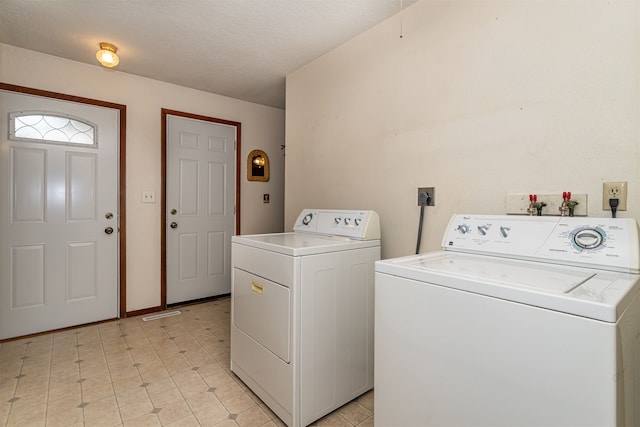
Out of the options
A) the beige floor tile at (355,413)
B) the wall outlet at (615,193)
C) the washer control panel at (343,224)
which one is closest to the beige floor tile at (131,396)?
the beige floor tile at (355,413)

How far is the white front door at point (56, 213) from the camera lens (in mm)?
2570

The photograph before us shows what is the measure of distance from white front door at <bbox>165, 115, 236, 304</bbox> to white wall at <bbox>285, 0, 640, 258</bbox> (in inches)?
61.0

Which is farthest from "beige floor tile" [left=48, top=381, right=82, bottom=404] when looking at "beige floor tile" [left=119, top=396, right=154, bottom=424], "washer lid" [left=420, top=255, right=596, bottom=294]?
"washer lid" [left=420, top=255, right=596, bottom=294]

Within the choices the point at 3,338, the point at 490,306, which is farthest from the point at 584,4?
the point at 3,338

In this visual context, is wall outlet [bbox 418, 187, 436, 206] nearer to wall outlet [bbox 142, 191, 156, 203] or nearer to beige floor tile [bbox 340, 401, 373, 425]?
beige floor tile [bbox 340, 401, 373, 425]

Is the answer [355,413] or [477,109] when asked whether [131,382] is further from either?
[477,109]

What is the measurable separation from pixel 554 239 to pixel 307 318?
3.70 feet

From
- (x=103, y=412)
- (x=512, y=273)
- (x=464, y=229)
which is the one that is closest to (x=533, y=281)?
(x=512, y=273)

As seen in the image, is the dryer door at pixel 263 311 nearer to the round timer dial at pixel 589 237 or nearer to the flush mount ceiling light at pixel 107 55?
the round timer dial at pixel 589 237

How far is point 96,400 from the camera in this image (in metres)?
1.81

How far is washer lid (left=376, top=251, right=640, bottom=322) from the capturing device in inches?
29.6

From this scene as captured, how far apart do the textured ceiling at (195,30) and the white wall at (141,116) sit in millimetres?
127

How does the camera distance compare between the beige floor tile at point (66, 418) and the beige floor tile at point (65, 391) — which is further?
the beige floor tile at point (65, 391)

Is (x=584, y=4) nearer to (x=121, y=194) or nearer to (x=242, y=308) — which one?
(x=242, y=308)
